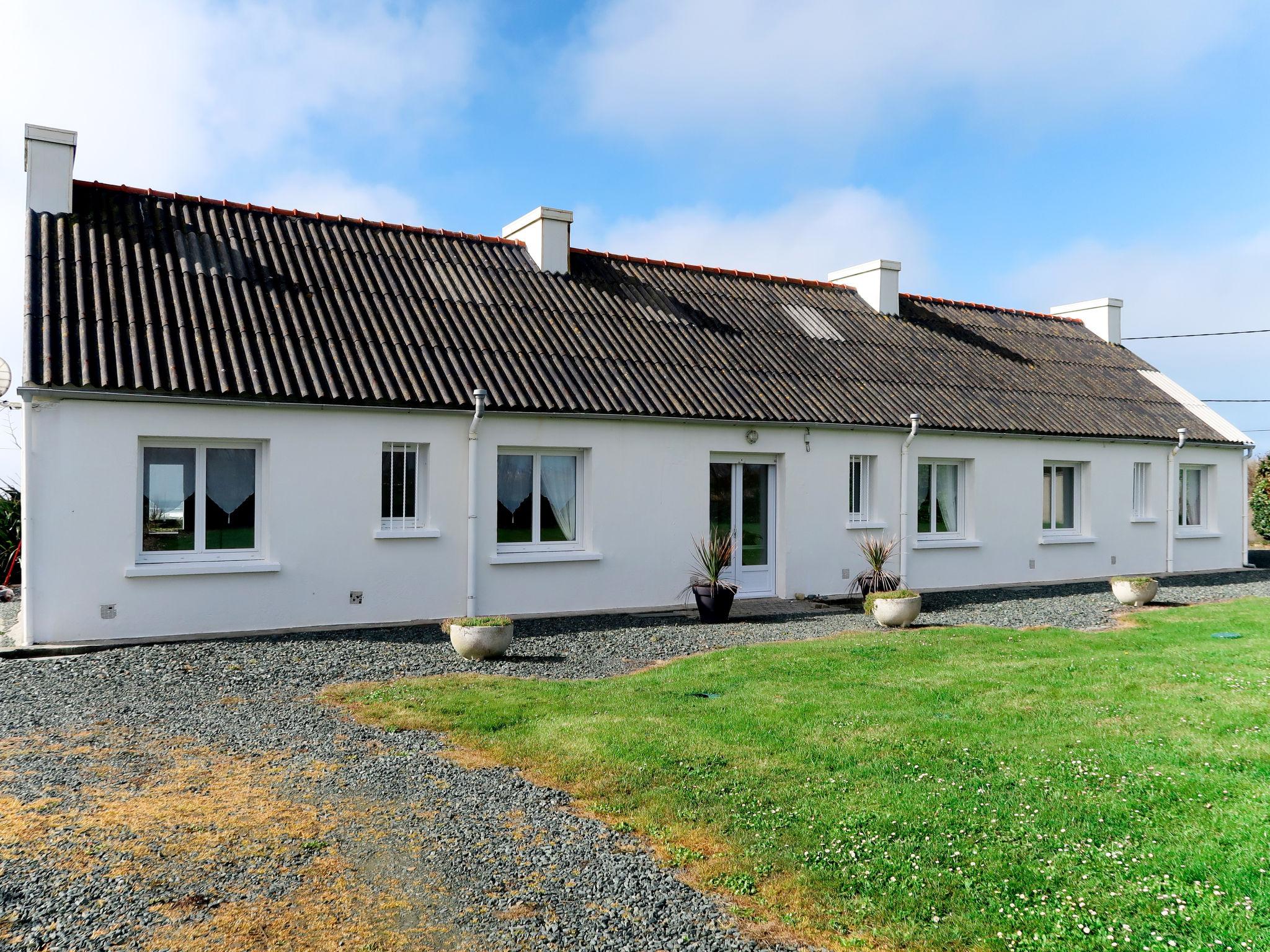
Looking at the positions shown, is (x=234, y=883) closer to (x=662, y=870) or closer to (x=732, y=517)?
(x=662, y=870)

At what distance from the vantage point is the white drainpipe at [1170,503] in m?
21.1

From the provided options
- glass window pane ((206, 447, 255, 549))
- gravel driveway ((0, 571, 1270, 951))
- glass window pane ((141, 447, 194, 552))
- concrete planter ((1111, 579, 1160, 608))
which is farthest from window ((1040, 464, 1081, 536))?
glass window pane ((141, 447, 194, 552))

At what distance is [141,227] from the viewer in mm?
13453

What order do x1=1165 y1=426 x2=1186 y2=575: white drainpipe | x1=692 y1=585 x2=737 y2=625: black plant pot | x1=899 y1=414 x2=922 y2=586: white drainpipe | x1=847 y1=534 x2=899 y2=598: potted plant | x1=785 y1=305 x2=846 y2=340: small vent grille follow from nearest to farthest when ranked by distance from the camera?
x1=692 y1=585 x2=737 y2=625: black plant pot
x1=847 y1=534 x2=899 y2=598: potted plant
x1=899 y1=414 x2=922 y2=586: white drainpipe
x1=785 y1=305 x2=846 y2=340: small vent grille
x1=1165 y1=426 x2=1186 y2=575: white drainpipe

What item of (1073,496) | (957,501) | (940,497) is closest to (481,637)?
(940,497)

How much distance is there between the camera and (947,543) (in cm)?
1772

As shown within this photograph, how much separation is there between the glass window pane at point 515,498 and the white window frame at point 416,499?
1094mm

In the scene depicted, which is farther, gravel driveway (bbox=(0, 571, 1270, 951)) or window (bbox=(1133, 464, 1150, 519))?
window (bbox=(1133, 464, 1150, 519))

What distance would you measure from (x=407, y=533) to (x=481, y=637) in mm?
2782

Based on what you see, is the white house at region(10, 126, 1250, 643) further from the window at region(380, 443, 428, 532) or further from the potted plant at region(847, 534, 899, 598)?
the potted plant at region(847, 534, 899, 598)

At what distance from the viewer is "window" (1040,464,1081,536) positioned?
64.3 ft

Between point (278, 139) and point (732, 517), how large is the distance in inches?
346

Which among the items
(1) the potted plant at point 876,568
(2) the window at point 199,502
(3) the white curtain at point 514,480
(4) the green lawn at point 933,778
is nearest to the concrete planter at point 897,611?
(1) the potted plant at point 876,568

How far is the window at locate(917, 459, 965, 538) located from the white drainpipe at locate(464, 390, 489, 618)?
28.6ft
